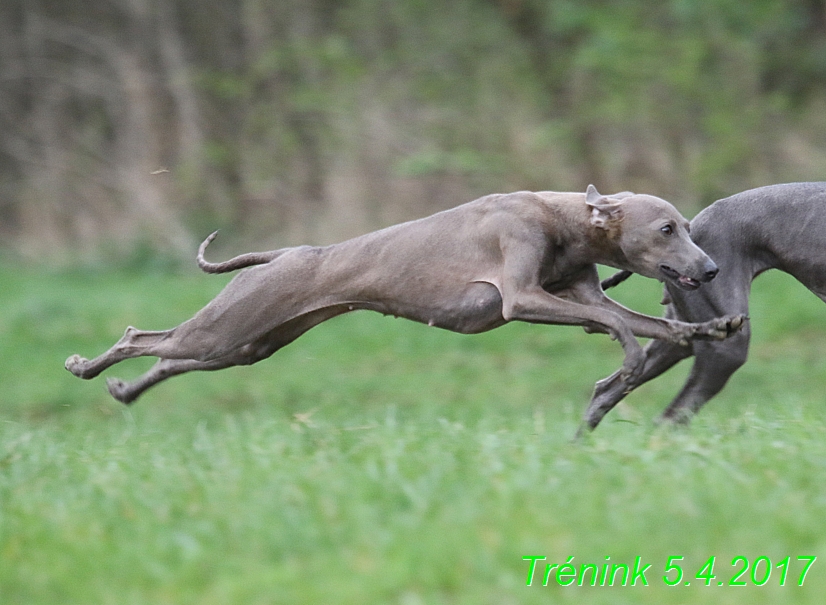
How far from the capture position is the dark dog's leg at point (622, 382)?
6191mm

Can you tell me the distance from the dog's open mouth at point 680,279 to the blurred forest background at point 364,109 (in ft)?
31.5

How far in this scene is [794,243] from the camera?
6.07m

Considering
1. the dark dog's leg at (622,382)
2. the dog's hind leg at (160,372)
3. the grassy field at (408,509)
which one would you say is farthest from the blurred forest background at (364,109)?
the dog's hind leg at (160,372)

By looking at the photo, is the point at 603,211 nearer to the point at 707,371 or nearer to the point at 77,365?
the point at 707,371

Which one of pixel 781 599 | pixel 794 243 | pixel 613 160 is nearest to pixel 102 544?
pixel 781 599

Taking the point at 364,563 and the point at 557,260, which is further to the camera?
the point at 557,260

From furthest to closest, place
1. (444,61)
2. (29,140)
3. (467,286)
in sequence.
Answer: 1. (29,140)
2. (444,61)
3. (467,286)

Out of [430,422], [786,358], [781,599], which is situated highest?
[781,599]

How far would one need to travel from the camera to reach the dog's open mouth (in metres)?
5.75

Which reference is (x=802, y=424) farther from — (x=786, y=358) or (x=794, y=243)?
(x=786, y=358)

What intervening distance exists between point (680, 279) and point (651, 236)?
0.85 feet

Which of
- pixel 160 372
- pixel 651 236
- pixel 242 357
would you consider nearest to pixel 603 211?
pixel 651 236

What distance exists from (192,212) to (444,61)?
15.3ft

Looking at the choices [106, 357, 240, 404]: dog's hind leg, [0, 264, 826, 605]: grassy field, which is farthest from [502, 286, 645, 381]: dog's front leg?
[106, 357, 240, 404]: dog's hind leg
